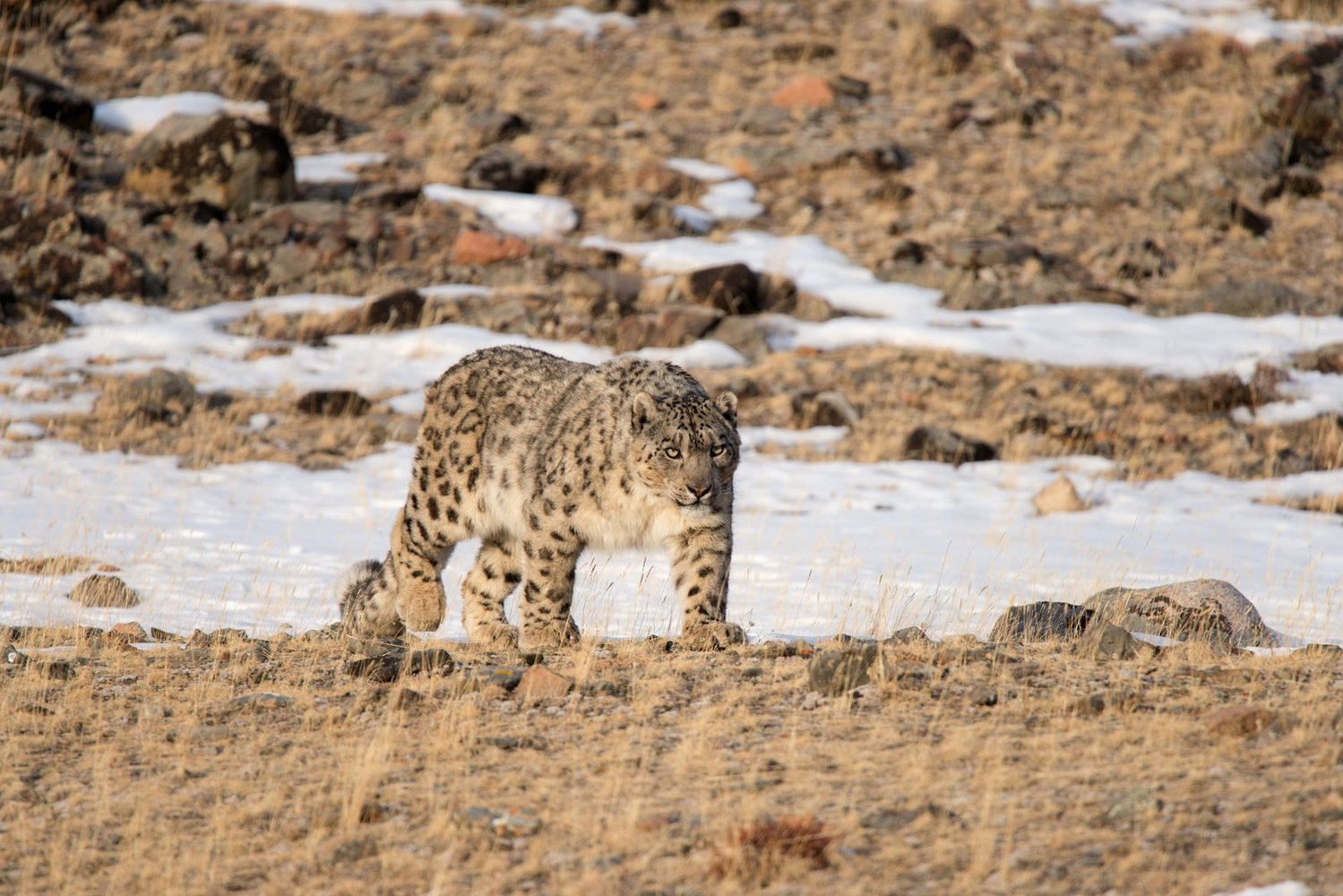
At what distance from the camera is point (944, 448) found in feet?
58.1

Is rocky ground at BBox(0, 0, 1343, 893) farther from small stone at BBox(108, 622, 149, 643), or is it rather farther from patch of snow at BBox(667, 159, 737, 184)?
patch of snow at BBox(667, 159, 737, 184)

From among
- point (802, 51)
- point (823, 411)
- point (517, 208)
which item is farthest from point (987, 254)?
point (802, 51)

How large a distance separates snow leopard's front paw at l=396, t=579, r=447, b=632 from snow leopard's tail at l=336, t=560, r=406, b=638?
95 mm

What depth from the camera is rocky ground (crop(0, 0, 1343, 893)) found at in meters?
5.69

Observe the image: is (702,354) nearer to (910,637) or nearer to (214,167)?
(214,167)

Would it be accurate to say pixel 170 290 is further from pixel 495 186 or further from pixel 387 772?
pixel 387 772

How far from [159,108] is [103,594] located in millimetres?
18975

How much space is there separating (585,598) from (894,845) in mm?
6190

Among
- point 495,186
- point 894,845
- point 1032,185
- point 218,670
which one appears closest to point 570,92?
point 495,186

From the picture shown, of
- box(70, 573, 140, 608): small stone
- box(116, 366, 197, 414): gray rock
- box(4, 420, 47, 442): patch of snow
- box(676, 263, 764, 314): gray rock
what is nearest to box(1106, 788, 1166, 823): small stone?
box(70, 573, 140, 608): small stone

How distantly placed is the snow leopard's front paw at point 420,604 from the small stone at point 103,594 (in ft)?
7.43

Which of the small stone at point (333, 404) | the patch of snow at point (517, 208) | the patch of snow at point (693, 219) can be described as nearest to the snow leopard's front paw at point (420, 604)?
the small stone at point (333, 404)

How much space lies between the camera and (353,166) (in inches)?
1052

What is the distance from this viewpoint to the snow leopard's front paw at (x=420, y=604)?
10.5m
